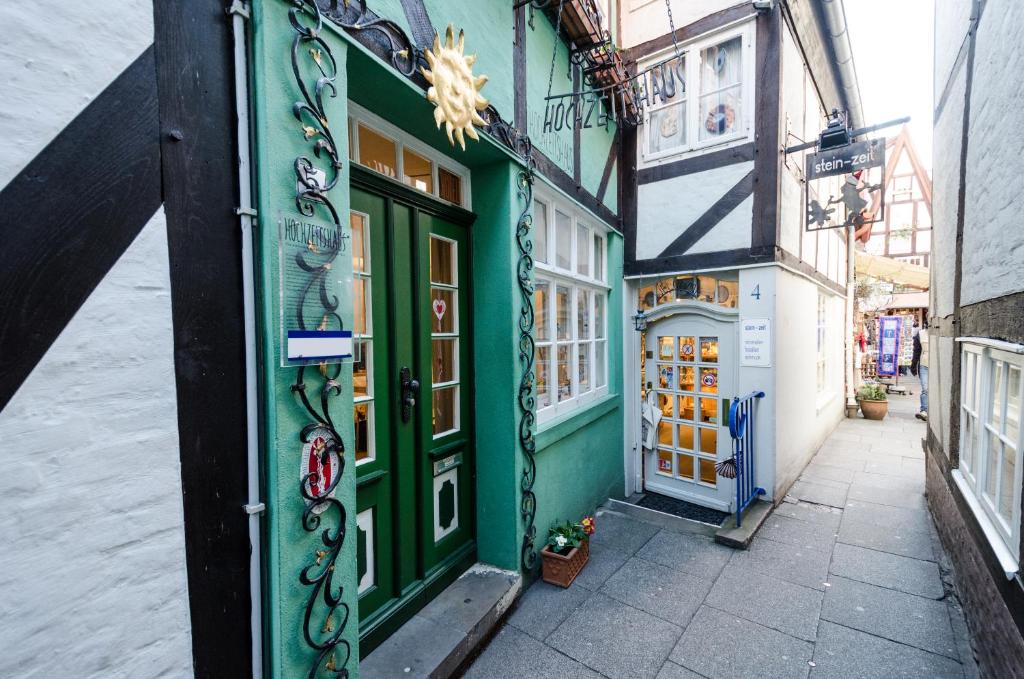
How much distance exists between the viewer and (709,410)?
4953 millimetres

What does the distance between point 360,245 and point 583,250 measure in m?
2.68

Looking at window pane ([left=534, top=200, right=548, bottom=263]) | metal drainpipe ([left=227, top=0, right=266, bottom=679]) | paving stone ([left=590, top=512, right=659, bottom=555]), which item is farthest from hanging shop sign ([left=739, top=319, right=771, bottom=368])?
metal drainpipe ([left=227, top=0, right=266, bottom=679])

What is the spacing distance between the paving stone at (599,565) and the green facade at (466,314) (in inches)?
14.8

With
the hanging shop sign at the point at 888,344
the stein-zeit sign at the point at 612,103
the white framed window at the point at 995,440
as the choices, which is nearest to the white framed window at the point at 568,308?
the stein-zeit sign at the point at 612,103

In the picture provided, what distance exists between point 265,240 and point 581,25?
3466 mm

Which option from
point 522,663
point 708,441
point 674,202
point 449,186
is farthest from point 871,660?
point 674,202

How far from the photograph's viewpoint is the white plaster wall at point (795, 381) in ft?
15.4

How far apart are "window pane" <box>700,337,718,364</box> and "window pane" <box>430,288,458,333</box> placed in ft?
10.1

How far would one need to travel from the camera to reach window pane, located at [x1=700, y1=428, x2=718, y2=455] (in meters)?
4.89

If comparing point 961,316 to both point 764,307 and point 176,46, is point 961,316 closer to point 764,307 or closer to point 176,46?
point 764,307

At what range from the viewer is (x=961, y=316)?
319 cm

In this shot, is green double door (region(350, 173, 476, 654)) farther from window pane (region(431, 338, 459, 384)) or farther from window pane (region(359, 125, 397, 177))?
window pane (region(359, 125, 397, 177))

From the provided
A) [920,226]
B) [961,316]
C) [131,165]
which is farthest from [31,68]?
[920,226]

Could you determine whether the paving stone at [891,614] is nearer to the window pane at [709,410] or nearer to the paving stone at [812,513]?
the paving stone at [812,513]
